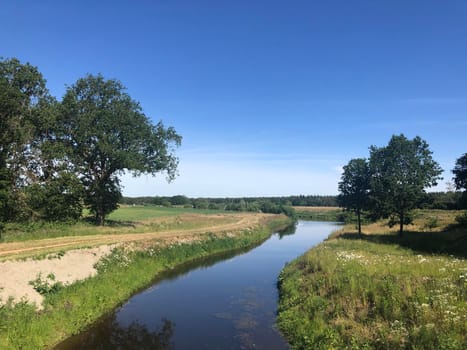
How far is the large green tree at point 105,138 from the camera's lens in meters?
40.3

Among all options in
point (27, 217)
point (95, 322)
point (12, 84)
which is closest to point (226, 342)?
point (95, 322)

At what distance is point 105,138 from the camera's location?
40312 millimetres

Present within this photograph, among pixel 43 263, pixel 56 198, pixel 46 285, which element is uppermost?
pixel 56 198

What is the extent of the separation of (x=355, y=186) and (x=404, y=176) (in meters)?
10.6

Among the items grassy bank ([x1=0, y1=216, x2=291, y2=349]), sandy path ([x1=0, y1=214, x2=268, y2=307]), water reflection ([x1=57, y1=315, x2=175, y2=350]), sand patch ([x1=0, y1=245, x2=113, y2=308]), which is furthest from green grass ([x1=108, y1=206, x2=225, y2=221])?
water reflection ([x1=57, y1=315, x2=175, y2=350])

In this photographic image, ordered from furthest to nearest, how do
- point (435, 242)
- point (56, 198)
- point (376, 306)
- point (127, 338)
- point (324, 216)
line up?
point (324, 216)
point (56, 198)
point (435, 242)
point (127, 338)
point (376, 306)

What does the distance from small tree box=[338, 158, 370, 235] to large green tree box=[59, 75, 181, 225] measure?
26162 mm

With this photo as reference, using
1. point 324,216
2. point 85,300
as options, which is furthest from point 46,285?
point 324,216

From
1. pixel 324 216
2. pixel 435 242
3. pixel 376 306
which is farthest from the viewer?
pixel 324 216

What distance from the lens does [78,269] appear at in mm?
22750

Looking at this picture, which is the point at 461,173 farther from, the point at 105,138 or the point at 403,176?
the point at 105,138

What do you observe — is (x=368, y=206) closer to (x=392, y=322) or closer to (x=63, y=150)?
(x=392, y=322)

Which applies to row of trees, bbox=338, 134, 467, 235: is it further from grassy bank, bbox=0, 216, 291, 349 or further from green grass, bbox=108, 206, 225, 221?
green grass, bbox=108, 206, 225, 221

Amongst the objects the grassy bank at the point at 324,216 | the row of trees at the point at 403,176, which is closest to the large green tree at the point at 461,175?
the row of trees at the point at 403,176
